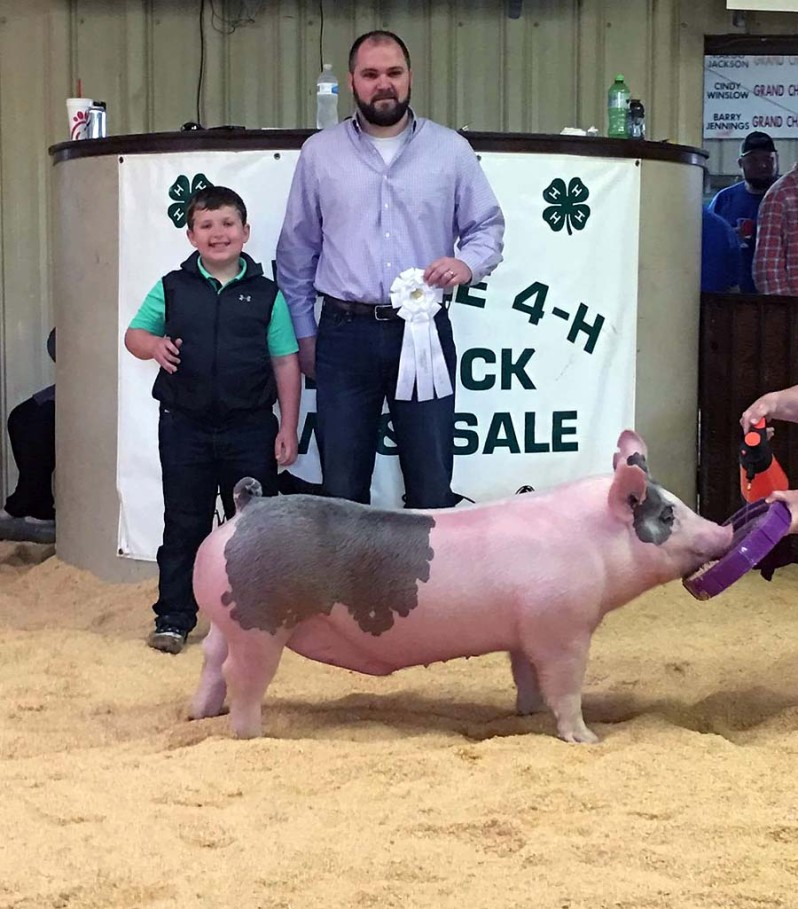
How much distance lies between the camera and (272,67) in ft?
22.3

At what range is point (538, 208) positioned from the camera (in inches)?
189

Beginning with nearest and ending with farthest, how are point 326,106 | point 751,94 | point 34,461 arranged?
point 326,106 → point 34,461 → point 751,94

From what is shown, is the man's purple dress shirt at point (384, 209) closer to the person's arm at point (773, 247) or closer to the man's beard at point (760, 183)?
the person's arm at point (773, 247)

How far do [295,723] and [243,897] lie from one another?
3.56 feet

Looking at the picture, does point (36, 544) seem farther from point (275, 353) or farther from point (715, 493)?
point (715, 493)

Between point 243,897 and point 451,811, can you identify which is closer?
point 243,897

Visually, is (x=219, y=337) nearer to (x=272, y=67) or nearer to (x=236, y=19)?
(x=272, y=67)

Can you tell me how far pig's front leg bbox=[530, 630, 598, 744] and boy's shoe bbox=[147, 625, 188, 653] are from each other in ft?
4.89

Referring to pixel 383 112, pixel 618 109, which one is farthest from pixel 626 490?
pixel 618 109

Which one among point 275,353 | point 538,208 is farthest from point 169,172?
point 538,208

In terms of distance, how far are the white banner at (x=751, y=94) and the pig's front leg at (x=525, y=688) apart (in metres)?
5.35

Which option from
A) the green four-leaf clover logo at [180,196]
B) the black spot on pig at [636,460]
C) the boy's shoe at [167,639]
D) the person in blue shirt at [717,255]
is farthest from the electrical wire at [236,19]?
the black spot on pig at [636,460]

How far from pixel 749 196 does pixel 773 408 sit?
141 inches

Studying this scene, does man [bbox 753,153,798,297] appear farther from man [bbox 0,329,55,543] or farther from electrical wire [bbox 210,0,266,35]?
man [bbox 0,329,55,543]
